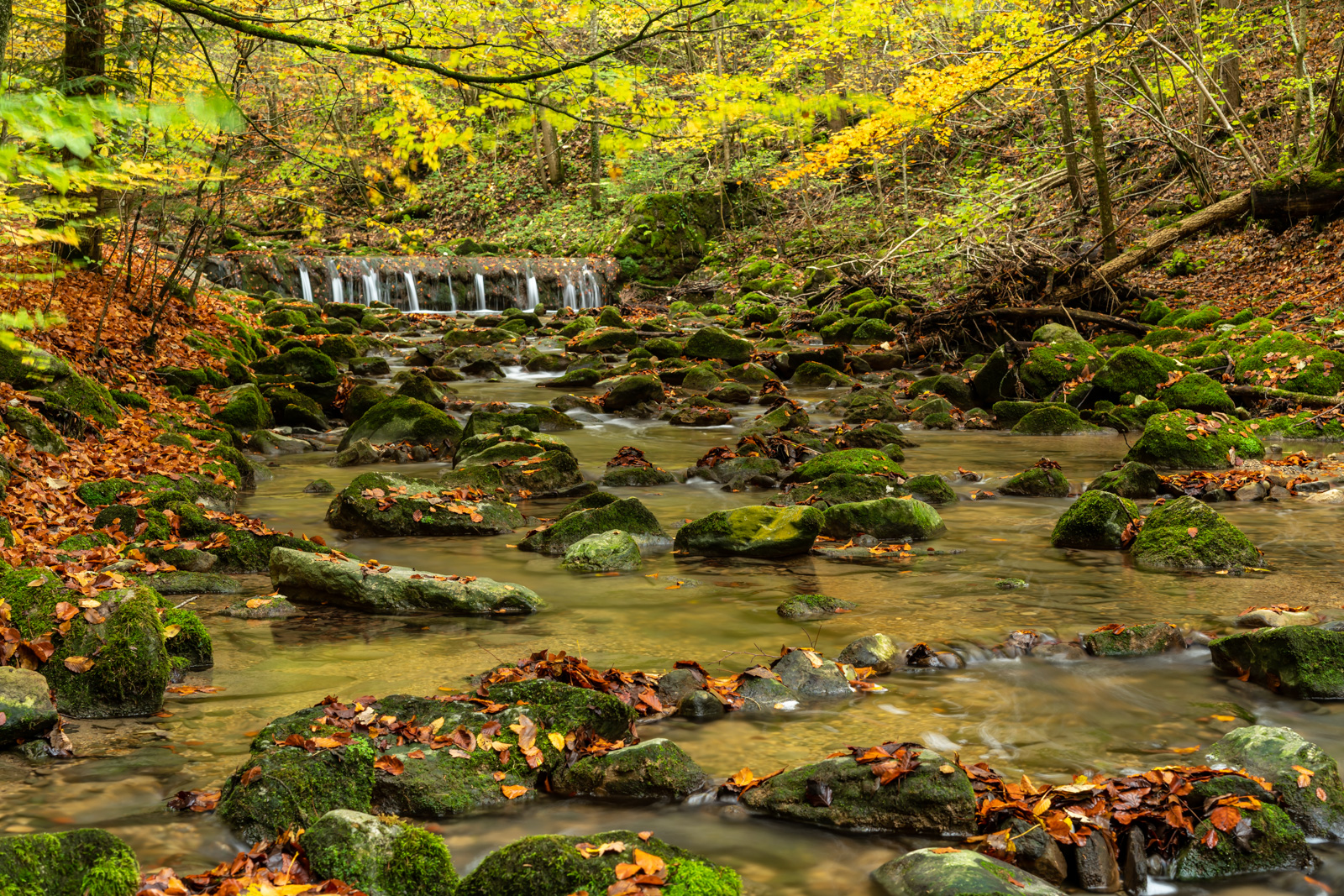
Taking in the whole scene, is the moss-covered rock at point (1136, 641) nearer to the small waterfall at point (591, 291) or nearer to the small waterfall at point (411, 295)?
the small waterfall at point (411, 295)

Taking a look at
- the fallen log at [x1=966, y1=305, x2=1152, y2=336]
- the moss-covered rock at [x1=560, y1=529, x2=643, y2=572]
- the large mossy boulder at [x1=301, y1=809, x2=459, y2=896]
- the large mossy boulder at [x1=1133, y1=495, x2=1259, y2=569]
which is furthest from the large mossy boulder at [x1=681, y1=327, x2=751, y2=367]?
the large mossy boulder at [x1=301, y1=809, x2=459, y2=896]

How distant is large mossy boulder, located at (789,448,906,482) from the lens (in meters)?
9.27

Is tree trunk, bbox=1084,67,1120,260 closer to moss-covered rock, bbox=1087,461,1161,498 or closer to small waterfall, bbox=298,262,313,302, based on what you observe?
moss-covered rock, bbox=1087,461,1161,498

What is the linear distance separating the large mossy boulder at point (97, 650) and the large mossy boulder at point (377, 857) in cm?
163

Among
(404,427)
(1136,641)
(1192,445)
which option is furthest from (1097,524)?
(404,427)

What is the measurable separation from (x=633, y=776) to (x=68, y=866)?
181 centimetres

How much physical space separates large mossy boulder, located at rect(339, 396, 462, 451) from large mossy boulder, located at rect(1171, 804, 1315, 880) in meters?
9.55

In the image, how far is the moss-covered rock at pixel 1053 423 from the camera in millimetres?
12531

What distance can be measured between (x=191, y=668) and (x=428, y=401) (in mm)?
9132

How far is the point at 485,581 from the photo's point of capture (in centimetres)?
607

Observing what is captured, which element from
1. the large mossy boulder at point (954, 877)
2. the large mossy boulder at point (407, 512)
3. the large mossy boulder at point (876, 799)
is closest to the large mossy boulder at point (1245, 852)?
the large mossy boulder at point (954, 877)

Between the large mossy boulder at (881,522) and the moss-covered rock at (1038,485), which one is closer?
the large mossy boulder at (881,522)

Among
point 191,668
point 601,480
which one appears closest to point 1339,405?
point 601,480

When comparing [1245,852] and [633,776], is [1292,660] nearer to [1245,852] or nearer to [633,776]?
[1245,852]
